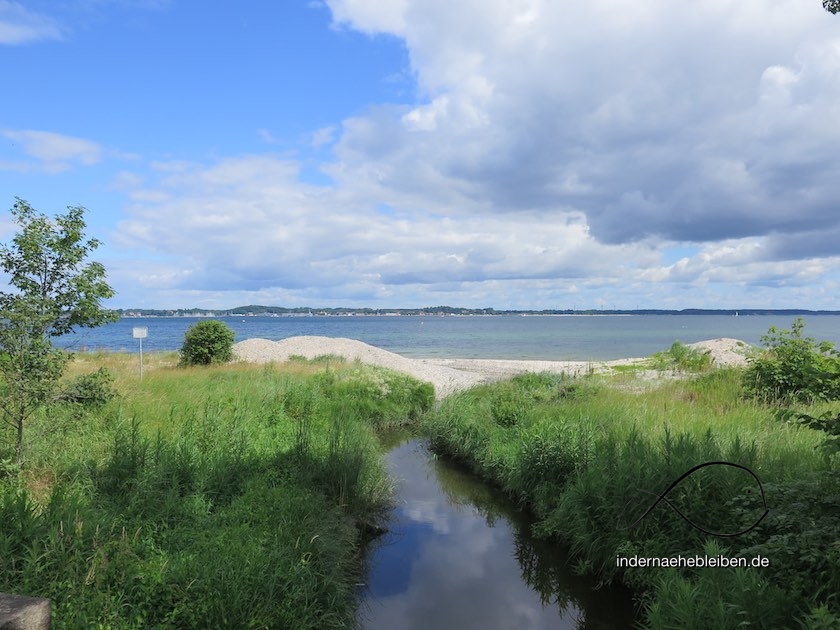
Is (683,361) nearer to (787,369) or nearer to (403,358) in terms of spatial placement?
(787,369)

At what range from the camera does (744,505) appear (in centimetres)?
566

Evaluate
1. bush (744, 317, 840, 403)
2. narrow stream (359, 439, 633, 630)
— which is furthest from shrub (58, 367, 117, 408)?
bush (744, 317, 840, 403)

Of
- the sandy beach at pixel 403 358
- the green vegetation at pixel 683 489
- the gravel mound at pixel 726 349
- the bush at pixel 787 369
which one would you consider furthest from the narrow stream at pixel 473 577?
the gravel mound at pixel 726 349

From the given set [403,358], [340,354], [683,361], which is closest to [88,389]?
[683,361]

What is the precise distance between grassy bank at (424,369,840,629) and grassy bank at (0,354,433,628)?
307cm

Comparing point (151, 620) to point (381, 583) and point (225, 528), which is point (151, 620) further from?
point (381, 583)

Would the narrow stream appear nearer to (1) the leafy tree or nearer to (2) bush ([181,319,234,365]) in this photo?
(1) the leafy tree

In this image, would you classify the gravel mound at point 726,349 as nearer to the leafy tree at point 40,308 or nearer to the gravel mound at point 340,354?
the gravel mound at point 340,354

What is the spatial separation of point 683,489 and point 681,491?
0.04 meters

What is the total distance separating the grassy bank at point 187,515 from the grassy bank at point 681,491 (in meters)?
3.07

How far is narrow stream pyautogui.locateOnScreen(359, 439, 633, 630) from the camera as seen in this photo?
6.35 m

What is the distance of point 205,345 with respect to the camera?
76.5 feet

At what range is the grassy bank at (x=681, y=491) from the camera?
438 centimetres

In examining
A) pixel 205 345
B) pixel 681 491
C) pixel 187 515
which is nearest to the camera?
pixel 681 491
